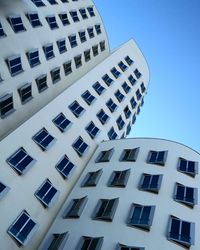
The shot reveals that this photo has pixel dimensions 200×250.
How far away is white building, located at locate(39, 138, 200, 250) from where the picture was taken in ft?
70.5

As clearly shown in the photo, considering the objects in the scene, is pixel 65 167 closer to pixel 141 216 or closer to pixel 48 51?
pixel 141 216

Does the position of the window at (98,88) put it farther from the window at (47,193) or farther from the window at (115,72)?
the window at (47,193)

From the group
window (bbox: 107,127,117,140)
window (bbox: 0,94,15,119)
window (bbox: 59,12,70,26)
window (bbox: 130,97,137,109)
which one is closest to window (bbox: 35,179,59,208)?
window (bbox: 0,94,15,119)

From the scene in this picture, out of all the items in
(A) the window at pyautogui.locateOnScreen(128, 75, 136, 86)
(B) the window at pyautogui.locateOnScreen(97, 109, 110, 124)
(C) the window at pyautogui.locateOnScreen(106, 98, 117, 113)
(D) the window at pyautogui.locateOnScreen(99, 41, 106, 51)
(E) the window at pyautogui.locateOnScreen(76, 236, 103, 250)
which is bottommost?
(E) the window at pyautogui.locateOnScreen(76, 236, 103, 250)

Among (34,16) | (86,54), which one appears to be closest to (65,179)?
(34,16)

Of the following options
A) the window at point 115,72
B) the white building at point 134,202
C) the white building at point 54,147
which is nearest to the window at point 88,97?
the white building at point 54,147

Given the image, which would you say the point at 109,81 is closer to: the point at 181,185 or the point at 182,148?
the point at 182,148

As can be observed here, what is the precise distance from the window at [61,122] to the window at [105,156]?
4.29m

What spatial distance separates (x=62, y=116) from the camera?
29.6 metres

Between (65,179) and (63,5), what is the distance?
817 inches

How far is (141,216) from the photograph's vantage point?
2306 cm

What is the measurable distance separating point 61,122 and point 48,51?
7745 millimetres

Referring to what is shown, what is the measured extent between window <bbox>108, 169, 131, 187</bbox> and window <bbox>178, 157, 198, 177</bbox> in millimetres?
4547

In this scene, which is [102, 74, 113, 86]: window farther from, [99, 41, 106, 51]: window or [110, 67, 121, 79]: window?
[99, 41, 106, 51]: window
